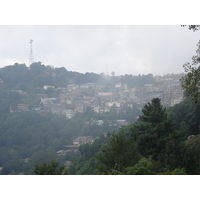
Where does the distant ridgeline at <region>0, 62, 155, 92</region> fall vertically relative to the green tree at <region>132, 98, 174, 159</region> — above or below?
above

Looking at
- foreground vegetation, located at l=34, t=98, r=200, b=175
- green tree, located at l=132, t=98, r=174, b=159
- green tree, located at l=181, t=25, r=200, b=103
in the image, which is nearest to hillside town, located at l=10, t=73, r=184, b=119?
green tree, located at l=132, t=98, r=174, b=159

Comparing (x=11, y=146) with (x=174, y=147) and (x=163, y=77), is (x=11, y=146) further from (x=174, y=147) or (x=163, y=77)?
(x=174, y=147)

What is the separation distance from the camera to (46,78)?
64938mm

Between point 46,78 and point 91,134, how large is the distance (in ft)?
92.0

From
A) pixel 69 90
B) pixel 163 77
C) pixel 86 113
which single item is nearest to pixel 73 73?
pixel 69 90

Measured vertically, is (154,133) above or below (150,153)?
above

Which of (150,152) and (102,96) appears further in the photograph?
(102,96)

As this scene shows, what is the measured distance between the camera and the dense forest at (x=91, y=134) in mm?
6477

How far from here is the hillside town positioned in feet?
163

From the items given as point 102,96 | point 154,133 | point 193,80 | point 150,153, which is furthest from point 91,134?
point 193,80

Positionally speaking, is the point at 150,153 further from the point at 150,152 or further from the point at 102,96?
the point at 102,96

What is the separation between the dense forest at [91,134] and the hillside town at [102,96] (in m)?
1.60

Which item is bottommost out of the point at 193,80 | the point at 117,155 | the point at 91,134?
the point at 91,134

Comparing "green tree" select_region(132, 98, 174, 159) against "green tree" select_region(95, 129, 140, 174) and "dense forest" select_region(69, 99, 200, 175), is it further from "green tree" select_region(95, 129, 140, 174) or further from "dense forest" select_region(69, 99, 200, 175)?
"green tree" select_region(95, 129, 140, 174)
